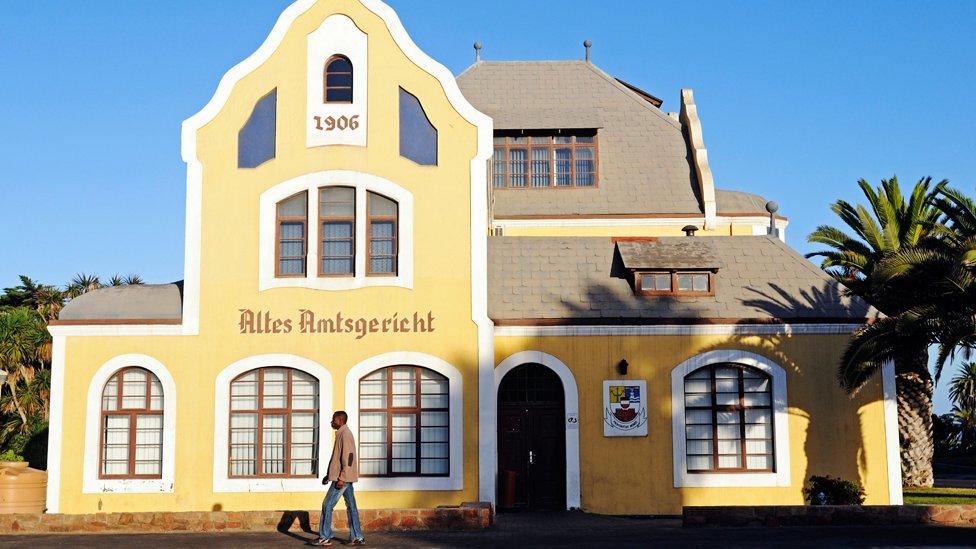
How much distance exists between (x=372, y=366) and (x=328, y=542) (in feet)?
19.5

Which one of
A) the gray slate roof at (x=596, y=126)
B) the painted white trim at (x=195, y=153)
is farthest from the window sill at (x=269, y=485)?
the gray slate roof at (x=596, y=126)

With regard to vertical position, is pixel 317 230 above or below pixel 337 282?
above

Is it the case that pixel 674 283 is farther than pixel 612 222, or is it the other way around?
pixel 612 222

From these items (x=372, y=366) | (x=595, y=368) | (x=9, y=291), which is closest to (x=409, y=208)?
(x=372, y=366)

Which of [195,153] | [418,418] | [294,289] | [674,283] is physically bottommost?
[418,418]

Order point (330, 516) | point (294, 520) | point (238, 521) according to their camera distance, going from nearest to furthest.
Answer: point (330, 516) → point (238, 521) → point (294, 520)

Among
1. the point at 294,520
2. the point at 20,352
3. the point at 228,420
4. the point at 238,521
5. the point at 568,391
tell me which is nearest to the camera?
the point at 238,521

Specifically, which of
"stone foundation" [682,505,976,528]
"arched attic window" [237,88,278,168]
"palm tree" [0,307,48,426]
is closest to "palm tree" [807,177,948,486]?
"stone foundation" [682,505,976,528]

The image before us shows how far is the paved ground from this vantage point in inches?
602

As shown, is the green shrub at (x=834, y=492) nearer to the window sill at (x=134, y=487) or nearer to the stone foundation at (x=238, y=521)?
the stone foundation at (x=238, y=521)

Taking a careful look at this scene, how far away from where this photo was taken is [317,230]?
856 inches

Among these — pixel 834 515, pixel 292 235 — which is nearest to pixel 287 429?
pixel 292 235

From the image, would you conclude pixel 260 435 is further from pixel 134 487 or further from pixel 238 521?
pixel 238 521

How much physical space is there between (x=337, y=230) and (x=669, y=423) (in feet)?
25.2
